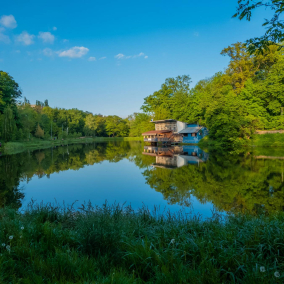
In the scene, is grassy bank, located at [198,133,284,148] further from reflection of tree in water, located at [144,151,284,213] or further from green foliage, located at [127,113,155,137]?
green foliage, located at [127,113,155,137]

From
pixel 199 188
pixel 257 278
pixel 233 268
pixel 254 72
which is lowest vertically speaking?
pixel 199 188

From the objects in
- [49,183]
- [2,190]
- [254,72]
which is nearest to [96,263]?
[2,190]

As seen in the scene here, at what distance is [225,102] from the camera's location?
29109 millimetres

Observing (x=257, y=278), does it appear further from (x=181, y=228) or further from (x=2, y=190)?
(x=2, y=190)

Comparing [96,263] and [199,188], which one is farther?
[199,188]

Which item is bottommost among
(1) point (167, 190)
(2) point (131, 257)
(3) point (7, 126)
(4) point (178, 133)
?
(1) point (167, 190)

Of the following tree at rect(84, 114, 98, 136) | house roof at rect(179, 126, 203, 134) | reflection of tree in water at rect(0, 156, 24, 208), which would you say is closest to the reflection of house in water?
reflection of tree in water at rect(0, 156, 24, 208)

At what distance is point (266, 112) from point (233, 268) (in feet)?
108

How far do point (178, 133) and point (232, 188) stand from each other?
31140 mm

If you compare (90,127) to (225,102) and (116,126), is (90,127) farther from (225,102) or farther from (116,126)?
(225,102)

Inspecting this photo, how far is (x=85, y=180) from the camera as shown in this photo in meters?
10.9

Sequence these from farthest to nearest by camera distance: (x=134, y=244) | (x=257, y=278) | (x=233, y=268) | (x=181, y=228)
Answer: (x=181, y=228)
(x=134, y=244)
(x=233, y=268)
(x=257, y=278)

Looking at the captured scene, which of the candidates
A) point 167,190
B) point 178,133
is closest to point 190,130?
point 178,133

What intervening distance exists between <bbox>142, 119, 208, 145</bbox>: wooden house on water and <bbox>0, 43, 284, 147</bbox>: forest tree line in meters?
1.59
